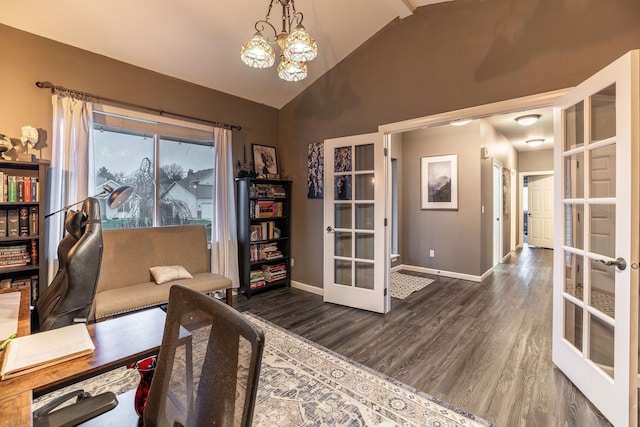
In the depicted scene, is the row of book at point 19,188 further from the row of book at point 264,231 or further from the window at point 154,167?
the row of book at point 264,231

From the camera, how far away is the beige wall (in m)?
2.51

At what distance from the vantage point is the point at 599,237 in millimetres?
1812

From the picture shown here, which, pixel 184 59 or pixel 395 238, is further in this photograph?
pixel 395 238

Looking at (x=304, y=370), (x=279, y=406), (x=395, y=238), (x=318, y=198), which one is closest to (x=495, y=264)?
(x=395, y=238)

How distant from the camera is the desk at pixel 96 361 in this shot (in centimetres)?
79

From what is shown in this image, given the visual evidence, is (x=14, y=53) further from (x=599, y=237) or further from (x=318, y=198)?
(x=599, y=237)

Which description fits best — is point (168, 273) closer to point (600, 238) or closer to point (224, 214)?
point (224, 214)

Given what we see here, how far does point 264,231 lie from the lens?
4.04 metres

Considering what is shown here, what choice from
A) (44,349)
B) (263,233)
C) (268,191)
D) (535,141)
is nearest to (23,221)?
(44,349)

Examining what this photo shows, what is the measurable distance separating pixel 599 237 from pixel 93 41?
14.4 ft

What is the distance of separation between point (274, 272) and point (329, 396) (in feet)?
7.90

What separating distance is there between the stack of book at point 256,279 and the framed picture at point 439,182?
120 inches

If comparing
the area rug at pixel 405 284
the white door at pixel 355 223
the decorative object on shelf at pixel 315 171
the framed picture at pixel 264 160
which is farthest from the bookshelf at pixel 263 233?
the area rug at pixel 405 284

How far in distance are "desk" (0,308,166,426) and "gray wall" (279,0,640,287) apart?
2846 millimetres
